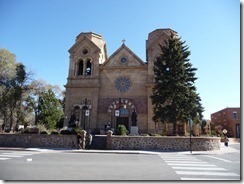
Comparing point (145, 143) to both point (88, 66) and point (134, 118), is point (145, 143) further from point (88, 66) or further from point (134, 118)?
point (88, 66)

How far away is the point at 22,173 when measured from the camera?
7.73m

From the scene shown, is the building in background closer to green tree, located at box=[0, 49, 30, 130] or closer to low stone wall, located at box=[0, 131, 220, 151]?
low stone wall, located at box=[0, 131, 220, 151]

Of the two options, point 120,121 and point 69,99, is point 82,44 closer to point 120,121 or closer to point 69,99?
point 69,99

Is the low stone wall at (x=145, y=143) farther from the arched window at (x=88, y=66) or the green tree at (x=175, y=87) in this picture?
the arched window at (x=88, y=66)

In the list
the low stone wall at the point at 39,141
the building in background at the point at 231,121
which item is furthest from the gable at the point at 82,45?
the building in background at the point at 231,121

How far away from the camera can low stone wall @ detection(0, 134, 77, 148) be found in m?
20.6

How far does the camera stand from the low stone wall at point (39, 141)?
20.6m

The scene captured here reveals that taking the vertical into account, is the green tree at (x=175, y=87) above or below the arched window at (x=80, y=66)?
below

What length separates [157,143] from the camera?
19938 millimetres

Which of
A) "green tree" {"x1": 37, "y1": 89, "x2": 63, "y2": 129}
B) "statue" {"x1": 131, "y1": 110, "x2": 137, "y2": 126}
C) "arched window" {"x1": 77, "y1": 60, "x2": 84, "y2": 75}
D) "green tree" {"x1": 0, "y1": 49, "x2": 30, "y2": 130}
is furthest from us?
"arched window" {"x1": 77, "y1": 60, "x2": 84, "y2": 75}

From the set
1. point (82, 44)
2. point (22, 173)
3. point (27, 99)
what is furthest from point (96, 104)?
point (22, 173)

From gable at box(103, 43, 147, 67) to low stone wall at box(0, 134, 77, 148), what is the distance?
15311 millimetres

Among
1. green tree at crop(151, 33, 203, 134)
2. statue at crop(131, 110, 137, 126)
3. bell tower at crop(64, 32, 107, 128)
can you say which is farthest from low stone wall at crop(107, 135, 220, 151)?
bell tower at crop(64, 32, 107, 128)

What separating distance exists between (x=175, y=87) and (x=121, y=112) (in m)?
9.91
